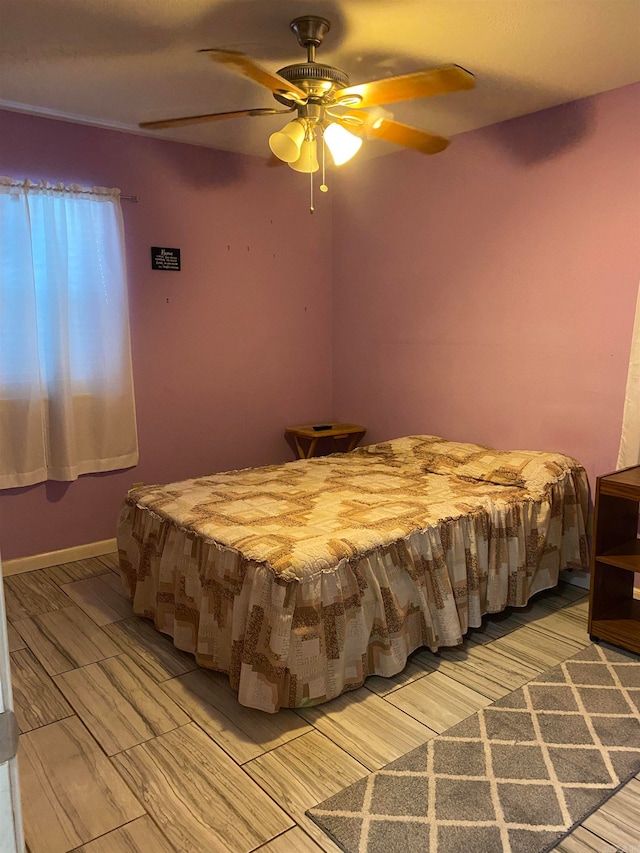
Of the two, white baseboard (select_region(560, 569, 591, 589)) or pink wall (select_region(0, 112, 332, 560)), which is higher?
pink wall (select_region(0, 112, 332, 560))

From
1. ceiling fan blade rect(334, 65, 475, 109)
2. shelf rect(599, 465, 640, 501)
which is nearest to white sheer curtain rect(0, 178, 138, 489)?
ceiling fan blade rect(334, 65, 475, 109)

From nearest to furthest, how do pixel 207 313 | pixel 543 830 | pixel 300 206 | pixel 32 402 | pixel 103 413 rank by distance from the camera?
pixel 543 830 → pixel 32 402 → pixel 103 413 → pixel 207 313 → pixel 300 206

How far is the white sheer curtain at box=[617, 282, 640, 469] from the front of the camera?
9.25ft

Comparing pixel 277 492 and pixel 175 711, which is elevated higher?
pixel 277 492

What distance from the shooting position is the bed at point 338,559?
211 centimetres

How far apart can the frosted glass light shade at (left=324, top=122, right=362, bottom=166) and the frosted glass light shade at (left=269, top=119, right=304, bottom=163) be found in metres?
0.10

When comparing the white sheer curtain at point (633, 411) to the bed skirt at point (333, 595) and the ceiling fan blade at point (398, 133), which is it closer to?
the bed skirt at point (333, 595)

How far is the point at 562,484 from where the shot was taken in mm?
3014

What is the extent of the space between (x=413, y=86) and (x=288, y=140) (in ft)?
1.54

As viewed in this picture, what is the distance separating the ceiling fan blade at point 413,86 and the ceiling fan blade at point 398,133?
0.15m

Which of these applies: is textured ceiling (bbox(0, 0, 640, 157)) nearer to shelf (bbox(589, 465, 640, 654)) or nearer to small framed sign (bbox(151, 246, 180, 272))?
small framed sign (bbox(151, 246, 180, 272))

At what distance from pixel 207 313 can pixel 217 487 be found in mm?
1340

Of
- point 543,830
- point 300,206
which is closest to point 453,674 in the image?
point 543,830

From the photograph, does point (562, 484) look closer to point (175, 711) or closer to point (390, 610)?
point (390, 610)
